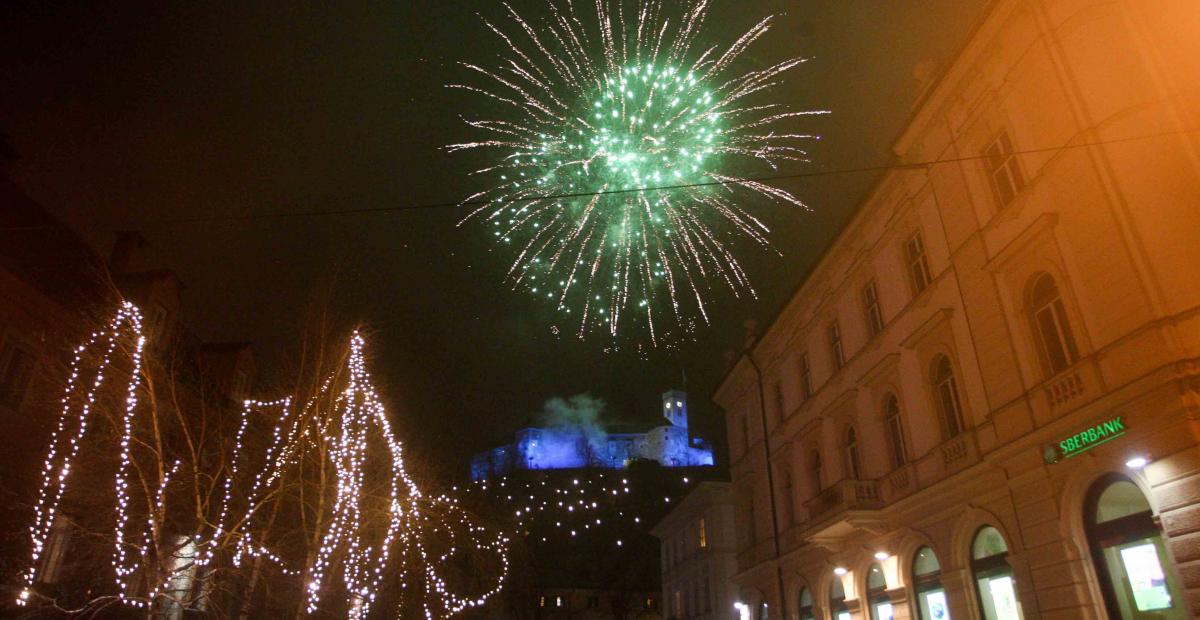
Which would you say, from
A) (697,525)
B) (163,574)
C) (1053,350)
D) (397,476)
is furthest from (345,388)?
(697,525)

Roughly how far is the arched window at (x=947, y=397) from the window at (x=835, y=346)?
15.1ft

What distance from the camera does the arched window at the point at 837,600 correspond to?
1861 cm

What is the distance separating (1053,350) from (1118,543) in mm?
3051

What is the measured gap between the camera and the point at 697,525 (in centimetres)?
3588

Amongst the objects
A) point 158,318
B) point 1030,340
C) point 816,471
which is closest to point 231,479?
point 158,318

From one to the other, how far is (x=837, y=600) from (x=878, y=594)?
2.38m

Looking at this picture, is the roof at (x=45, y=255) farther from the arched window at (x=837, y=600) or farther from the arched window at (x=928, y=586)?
the arched window at (x=837, y=600)

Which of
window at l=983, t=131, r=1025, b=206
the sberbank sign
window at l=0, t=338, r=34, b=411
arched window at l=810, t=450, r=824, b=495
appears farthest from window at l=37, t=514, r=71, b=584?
window at l=983, t=131, r=1025, b=206

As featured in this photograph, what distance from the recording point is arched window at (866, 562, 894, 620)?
54.2ft

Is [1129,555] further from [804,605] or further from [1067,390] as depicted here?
[804,605]

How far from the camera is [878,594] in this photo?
1695cm

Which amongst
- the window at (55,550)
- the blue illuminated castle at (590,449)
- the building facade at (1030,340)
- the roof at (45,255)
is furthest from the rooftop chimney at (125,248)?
the blue illuminated castle at (590,449)

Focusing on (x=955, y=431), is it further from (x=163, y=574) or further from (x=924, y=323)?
(x=163, y=574)

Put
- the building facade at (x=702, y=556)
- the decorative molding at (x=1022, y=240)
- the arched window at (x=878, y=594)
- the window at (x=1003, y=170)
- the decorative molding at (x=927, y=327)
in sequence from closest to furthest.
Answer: the decorative molding at (x=1022, y=240)
the window at (x=1003, y=170)
the decorative molding at (x=927, y=327)
the arched window at (x=878, y=594)
the building facade at (x=702, y=556)
